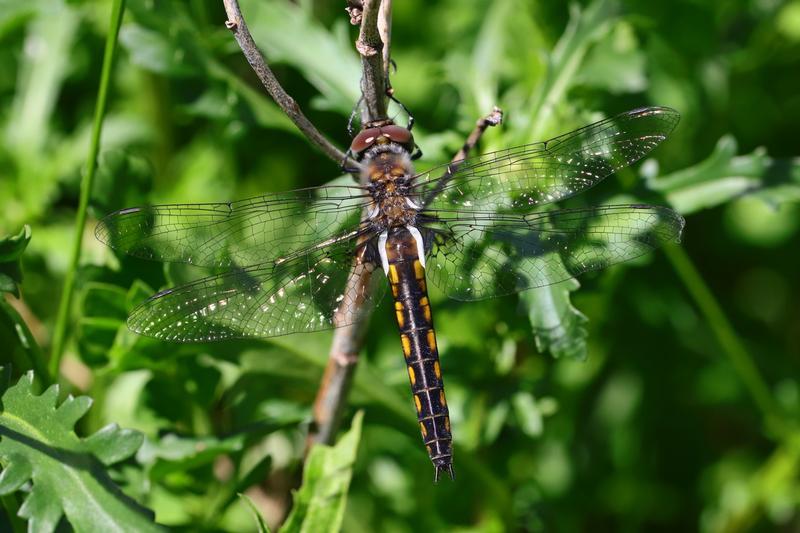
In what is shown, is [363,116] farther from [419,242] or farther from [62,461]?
[62,461]

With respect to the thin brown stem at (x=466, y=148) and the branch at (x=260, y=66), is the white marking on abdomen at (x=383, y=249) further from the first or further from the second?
the branch at (x=260, y=66)

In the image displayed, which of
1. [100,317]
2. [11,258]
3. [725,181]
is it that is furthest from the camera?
[725,181]

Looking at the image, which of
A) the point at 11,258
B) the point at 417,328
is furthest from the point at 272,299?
the point at 11,258

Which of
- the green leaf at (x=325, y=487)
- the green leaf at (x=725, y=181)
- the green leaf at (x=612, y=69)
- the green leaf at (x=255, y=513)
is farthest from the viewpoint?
the green leaf at (x=612, y=69)

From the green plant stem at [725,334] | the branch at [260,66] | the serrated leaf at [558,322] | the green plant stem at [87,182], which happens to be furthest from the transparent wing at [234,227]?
the green plant stem at [725,334]

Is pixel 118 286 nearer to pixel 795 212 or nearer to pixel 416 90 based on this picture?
pixel 416 90

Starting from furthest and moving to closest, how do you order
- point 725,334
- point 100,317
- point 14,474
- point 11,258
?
point 725,334 < point 100,317 < point 11,258 < point 14,474

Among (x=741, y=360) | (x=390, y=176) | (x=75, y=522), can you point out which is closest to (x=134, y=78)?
(x=390, y=176)
